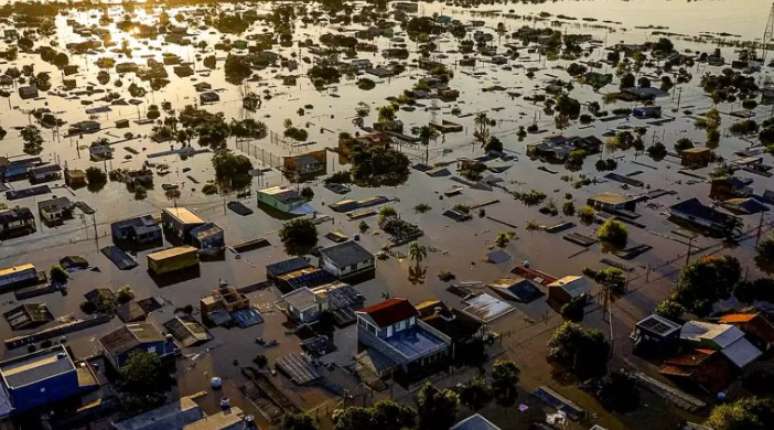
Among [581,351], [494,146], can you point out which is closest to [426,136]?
[494,146]

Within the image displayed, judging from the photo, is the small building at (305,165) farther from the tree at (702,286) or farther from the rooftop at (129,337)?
the tree at (702,286)

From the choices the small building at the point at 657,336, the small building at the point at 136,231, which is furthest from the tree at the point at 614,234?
the small building at the point at 136,231

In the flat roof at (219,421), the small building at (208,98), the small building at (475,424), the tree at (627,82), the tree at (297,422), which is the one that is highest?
the tree at (627,82)

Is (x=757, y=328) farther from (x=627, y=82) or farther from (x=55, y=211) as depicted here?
(x=627, y=82)

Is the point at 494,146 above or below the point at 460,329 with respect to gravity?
above

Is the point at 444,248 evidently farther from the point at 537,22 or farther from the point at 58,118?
the point at 537,22
